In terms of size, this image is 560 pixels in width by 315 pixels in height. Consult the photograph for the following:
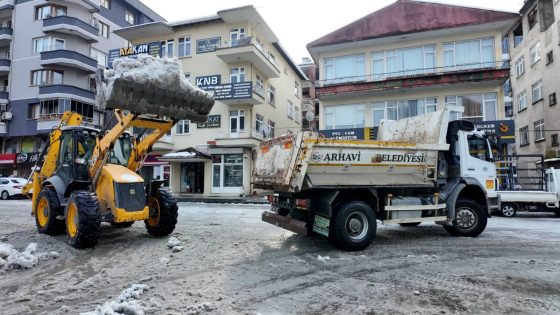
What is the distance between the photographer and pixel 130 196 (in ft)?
25.1

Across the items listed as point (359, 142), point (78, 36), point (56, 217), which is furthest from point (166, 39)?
point (359, 142)

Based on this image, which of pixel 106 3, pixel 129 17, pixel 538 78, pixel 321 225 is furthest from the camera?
pixel 129 17

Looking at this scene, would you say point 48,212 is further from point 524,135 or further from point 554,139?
point 524,135

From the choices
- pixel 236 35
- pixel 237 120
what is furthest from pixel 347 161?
pixel 236 35

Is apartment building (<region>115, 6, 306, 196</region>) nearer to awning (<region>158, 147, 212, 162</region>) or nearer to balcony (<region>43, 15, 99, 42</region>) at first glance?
awning (<region>158, 147, 212, 162</region>)

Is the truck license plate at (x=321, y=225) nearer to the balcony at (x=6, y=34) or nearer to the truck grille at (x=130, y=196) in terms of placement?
the truck grille at (x=130, y=196)

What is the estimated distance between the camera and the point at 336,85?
2505cm

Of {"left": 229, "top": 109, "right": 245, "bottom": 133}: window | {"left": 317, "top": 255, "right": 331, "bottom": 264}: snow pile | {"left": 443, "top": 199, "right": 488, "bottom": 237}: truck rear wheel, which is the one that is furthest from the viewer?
{"left": 229, "top": 109, "right": 245, "bottom": 133}: window

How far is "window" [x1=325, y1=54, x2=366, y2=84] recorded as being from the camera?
25.1m

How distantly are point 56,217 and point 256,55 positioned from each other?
21.0m

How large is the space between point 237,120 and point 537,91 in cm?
2388

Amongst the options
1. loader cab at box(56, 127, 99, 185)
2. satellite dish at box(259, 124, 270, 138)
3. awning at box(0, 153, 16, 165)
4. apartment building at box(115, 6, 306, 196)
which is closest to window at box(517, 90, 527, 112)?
apartment building at box(115, 6, 306, 196)

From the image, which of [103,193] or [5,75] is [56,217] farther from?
[5,75]

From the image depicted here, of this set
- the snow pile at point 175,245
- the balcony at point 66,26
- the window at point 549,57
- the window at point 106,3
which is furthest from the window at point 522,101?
the window at point 106,3
